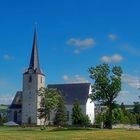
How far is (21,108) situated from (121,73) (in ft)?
207

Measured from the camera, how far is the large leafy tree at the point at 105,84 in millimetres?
80312

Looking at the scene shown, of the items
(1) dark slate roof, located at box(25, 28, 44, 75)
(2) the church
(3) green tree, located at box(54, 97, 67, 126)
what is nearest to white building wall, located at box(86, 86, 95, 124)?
(2) the church

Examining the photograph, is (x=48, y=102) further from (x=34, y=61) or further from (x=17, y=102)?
(x=17, y=102)

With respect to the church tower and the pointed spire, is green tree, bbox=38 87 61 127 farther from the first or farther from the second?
the pointed spire

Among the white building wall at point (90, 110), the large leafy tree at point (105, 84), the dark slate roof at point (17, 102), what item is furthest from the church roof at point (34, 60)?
the large leafy tree at point (105, 84)

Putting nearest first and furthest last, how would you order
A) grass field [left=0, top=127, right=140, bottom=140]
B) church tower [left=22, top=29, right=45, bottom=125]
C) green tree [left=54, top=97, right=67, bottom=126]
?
1. grass field [left=0, top=127, right=140, bottom=140]
2. green tree [left=54, top=97, right=67, bottom=126]
3. church tower [left=22, top=29, right=45, bottom=125]

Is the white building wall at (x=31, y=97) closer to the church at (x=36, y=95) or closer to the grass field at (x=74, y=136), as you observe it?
the church at (x=36, y=95)

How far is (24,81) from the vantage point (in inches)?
5408

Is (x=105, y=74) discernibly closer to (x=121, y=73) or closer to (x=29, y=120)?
(x=121, y=73)

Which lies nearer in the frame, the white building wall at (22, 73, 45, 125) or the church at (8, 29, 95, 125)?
the church at (8, 29, 95, 125)

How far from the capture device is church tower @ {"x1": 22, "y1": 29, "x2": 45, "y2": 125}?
433 ft

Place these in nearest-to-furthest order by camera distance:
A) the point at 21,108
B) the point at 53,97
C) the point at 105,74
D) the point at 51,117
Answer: the point at 105,74, the point at 53,97, the point at 51,117, the point at 21,108

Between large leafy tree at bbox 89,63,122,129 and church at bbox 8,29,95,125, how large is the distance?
48.3m

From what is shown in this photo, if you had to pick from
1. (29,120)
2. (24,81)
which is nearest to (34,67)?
(24,81)
